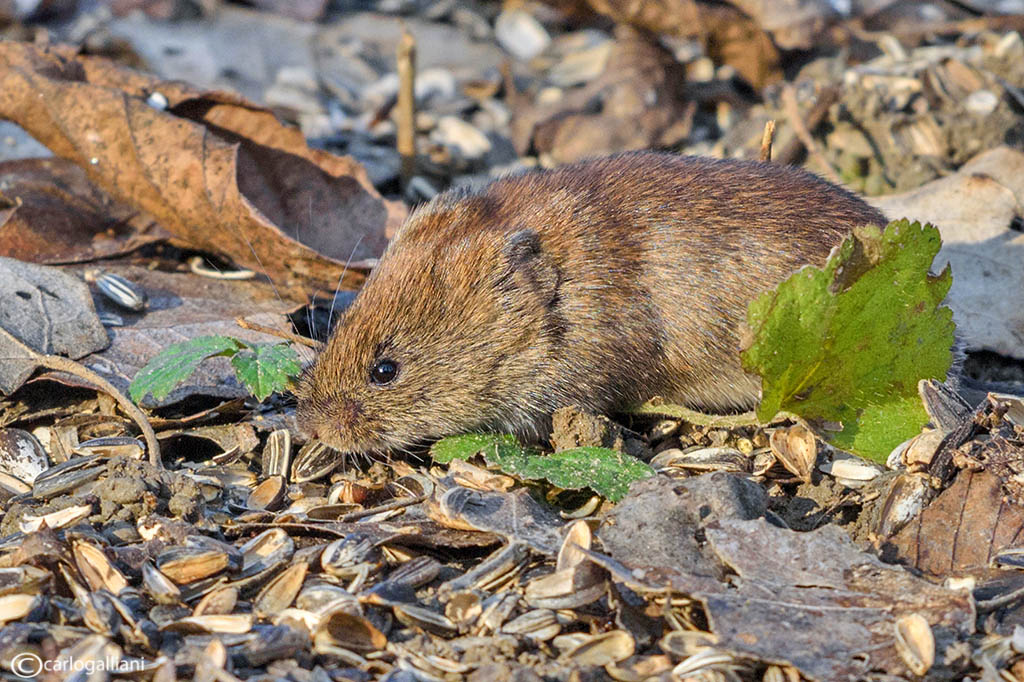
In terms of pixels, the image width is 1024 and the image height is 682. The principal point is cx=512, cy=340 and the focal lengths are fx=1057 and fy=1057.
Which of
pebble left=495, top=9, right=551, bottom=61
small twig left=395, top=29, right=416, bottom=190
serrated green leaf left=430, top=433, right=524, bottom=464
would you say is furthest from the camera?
pebble left=495, top=9, right=551, bottom=61

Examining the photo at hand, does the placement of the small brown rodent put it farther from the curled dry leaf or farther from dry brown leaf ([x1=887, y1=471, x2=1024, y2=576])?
the curled dry leaf

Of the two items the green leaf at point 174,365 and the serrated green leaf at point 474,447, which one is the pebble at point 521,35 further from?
the green leaf at point 174,365

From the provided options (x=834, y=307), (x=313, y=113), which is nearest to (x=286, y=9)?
(x=313, y=113)

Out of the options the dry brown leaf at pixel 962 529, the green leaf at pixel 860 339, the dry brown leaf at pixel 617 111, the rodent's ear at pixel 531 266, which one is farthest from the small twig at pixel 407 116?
the dry brown leaf at pixel 962 529

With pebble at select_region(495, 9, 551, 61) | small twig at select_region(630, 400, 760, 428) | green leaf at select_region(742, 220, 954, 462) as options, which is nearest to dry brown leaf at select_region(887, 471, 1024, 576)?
green leaf at select_region(742, 220, 954, 462)

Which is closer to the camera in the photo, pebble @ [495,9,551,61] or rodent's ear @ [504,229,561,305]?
rodent's ear @ [504,229,561,305]

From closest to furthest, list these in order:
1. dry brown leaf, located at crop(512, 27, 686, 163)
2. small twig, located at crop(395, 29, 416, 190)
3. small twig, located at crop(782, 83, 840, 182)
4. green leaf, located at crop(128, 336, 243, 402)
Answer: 1. green leaf, located at crop(128, 336, 243, 402)
2. small twig, located at crop(782, 83, 840, 182)
3. small twig, located at crop(395, 29, 416, 190)
4. dry brown leaf, located at crop(512, 27, 686, 163)

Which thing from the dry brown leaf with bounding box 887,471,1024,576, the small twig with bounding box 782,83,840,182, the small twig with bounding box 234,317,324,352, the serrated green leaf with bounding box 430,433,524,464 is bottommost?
the serrated green leaf with bounding box 430,433,524,464
